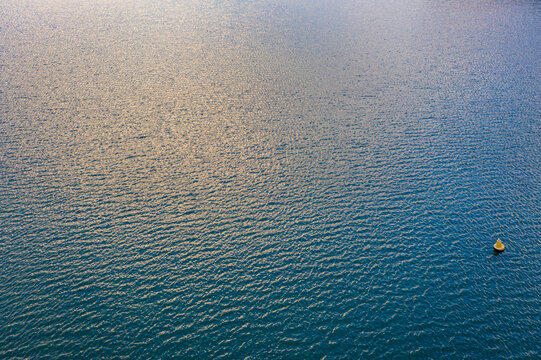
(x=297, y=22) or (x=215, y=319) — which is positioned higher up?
(x=297, y=22)

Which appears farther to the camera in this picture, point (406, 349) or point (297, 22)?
point (297, 22)

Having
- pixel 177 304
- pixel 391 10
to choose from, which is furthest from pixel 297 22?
pixel 177 304

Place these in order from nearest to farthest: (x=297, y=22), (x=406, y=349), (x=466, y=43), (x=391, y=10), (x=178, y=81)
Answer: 1. (x=406, y=349)
2. (x=178, y=81)
3. (x=466, y=43)
4. (x=297, y=22)
5. (x=391, y=10)

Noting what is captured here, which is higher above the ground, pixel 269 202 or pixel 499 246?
pixel 269 202

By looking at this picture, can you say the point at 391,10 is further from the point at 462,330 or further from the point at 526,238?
the point at 462,330

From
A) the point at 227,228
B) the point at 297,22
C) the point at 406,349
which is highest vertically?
the point at 297,22

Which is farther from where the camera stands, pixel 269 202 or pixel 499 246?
pixel 269 202

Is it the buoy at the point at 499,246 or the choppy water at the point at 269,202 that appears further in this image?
the buoy at the point at 499,246

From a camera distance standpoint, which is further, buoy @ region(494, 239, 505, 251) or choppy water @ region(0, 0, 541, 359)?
buoy @ region(494, 239, 505, 251)
